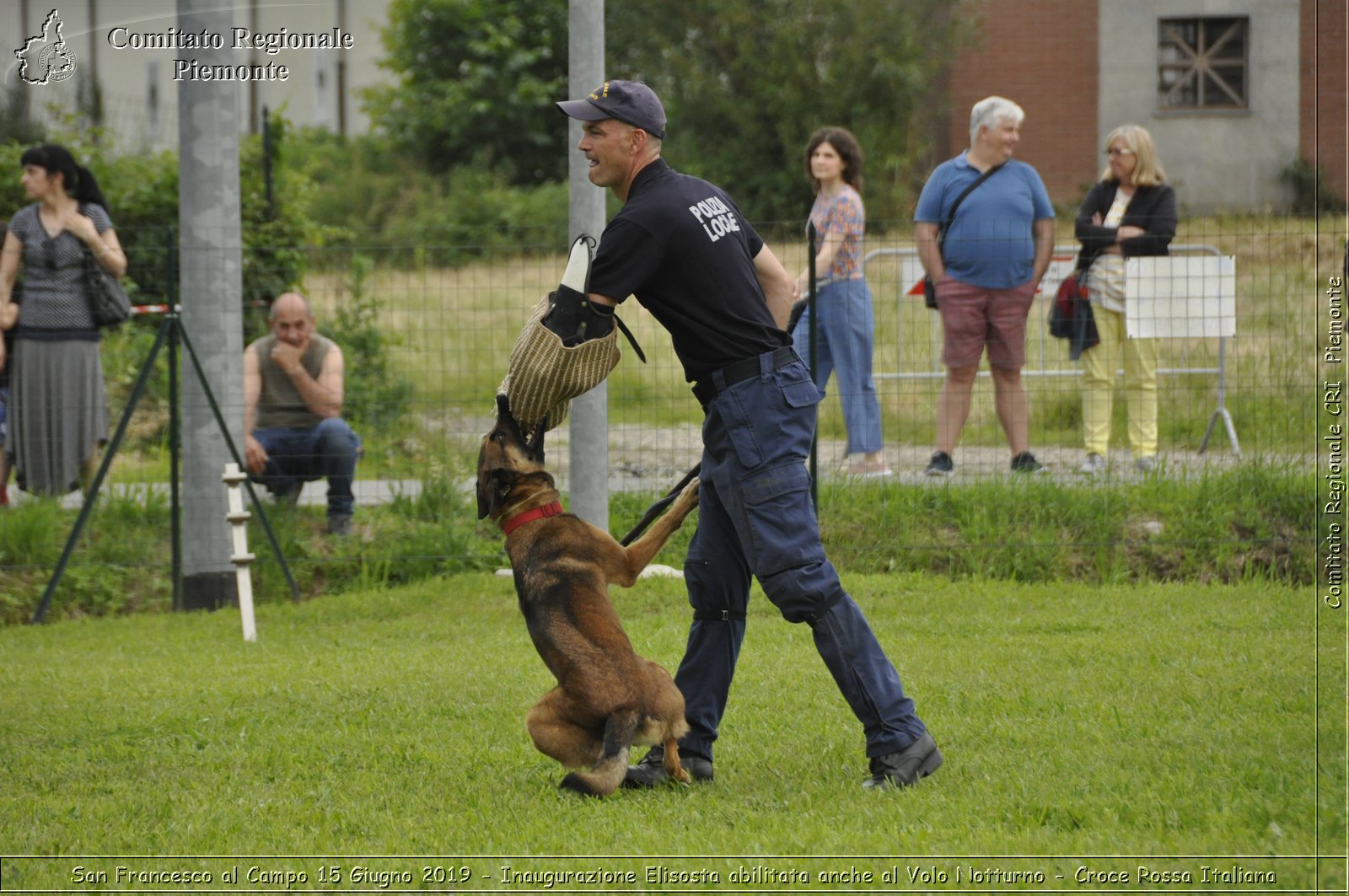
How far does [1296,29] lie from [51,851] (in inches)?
995

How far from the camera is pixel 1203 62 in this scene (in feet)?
84.3

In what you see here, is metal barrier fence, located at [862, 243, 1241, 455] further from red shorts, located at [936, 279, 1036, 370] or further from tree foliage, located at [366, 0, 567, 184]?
tree foliage, located at [366, 0, 567, 184]

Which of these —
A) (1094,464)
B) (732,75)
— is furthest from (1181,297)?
(732,75)

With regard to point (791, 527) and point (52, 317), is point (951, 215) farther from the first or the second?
point (52, 317)

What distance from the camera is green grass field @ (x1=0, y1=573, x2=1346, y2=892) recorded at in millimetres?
3930

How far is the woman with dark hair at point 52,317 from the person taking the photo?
8977mm

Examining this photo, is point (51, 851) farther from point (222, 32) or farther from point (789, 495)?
point (222, 32)

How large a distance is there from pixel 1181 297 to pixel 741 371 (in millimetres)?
5377

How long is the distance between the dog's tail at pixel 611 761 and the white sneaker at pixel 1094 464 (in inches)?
209

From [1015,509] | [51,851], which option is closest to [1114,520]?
[1015,509]

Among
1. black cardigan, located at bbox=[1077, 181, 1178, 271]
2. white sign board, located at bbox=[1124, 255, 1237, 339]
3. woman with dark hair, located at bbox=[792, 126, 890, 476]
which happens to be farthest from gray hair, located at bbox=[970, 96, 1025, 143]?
white sign board, located at bbox=[1124, 255, 1237, 339]

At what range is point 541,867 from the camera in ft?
12.4

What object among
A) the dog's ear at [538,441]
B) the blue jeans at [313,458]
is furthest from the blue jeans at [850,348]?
the dog's ear at [538,441]

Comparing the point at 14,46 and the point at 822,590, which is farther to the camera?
the point at 14,46
